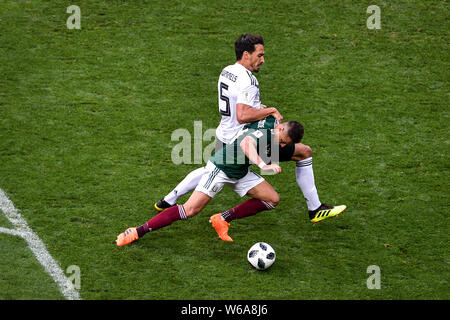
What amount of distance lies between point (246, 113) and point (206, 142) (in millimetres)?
Answer: 2294

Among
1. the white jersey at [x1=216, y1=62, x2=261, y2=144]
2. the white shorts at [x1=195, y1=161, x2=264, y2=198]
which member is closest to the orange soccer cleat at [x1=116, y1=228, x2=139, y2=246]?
the white shorts at [x1=195, y1=161, x2=264, y2=198]

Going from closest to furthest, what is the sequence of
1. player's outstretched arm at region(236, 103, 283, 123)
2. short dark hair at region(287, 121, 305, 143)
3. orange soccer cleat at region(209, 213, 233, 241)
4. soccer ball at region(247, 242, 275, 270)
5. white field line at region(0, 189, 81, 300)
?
white field line at region(0, 189, 81, 300)
soccer ball at region(247, 242, 275, 270)
short dark hair at region(287, 121, 305, 143)
player's outstretched arm at region(236, 103, 283, 123)
orange soccer cleat at region(209, 213, 233, 241)

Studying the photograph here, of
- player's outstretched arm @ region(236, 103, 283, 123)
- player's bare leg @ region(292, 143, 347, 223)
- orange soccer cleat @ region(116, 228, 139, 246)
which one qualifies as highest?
player's outstretched arm @ region(236, 103, 283, 123)

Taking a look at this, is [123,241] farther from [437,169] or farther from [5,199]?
[437,169]

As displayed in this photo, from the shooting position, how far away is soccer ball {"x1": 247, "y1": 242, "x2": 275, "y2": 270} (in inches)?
321

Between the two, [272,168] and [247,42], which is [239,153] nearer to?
[272,168]

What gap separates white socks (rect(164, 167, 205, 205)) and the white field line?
5.27 feet

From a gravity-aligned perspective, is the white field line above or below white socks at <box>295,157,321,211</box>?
below

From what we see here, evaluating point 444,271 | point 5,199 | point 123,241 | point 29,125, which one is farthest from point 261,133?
point 29,125

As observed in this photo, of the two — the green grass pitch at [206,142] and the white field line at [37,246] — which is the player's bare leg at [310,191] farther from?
the white field line at [37,246]
